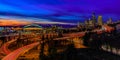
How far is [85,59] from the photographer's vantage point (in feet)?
317

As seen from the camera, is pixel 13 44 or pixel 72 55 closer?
pixel 72 55

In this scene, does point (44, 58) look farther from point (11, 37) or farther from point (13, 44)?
point (11, 37)

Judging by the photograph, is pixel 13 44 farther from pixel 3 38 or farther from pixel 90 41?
pixel 90 41

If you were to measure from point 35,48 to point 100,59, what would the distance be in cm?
4458

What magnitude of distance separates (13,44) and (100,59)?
77296 mm

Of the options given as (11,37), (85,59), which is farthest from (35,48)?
(11,37)

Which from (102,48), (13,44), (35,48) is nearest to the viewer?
(35,48)

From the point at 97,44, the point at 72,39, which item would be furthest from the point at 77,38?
the point at 97,44

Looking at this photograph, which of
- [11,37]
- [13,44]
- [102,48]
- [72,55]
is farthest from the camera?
[11,37]

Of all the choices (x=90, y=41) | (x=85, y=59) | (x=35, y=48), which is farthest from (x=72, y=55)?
(x=90, y=41)

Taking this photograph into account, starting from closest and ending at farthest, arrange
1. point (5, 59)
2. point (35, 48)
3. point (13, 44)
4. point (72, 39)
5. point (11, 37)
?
1. point (5, 59)
2. point (35, 48)
3. point (13, 44)
4. point (72, 39)
5. point (11, 37)

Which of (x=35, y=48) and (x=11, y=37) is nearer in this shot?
(x=35, y=48)

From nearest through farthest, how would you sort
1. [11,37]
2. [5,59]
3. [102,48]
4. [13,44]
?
[5,59] → [102,48] → [13,44] → [11,37]

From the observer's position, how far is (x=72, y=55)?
103 m
